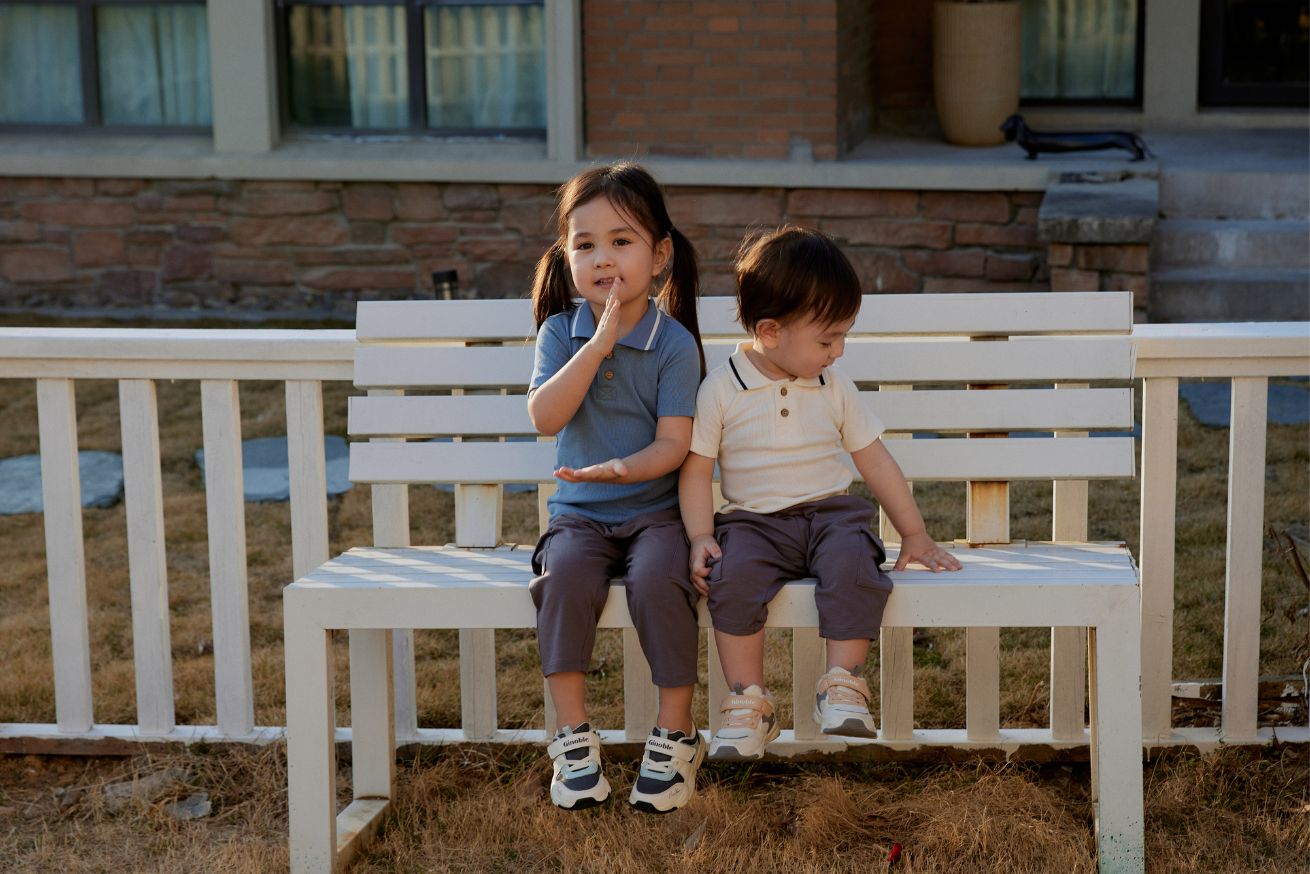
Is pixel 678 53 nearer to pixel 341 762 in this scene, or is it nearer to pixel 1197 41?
pixel 1197 41

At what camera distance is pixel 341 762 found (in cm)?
347

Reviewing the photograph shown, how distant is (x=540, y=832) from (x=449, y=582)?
59 cm

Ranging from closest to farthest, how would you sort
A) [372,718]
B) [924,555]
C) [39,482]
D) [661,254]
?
1. [924,555]
2. [661,254]
3. [372,718]
4. [39,482]

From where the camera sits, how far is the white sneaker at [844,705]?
2.59m

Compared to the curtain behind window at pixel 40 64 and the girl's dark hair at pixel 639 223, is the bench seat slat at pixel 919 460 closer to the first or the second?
the girl's dark hair at pixel 639 223

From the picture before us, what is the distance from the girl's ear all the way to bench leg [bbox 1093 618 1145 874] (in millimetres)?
1008

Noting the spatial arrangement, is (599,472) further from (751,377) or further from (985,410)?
(985,410)

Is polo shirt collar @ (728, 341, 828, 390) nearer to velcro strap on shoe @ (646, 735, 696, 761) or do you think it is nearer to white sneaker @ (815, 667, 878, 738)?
white sneaker @ (815, 667, 878, 738)

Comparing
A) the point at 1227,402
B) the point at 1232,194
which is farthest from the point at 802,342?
the point at 1232,194

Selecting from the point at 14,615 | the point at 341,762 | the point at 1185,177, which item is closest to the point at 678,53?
the point at 1185,177

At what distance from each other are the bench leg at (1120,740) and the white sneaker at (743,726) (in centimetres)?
56

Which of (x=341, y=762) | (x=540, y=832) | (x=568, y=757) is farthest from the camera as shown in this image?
(x=341, y=762)

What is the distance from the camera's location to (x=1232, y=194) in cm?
718

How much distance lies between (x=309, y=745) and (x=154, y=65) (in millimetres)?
6359
